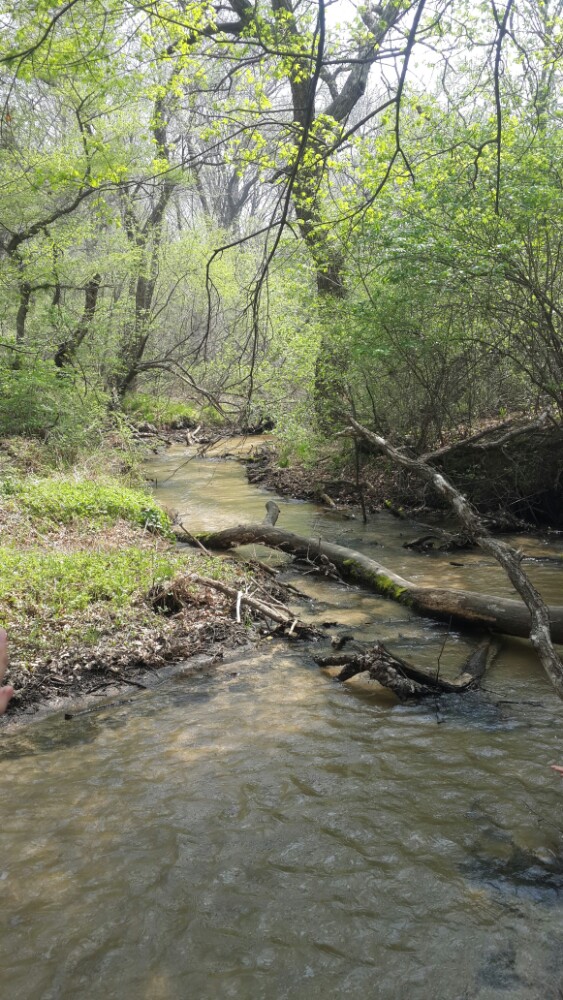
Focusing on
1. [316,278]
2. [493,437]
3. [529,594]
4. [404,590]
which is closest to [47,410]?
[316,278]

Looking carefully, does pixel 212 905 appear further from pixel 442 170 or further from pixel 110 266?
pixel 110 266

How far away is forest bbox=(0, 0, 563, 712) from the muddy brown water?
1025 millimetres

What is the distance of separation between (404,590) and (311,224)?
188 inches

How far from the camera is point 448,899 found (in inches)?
138

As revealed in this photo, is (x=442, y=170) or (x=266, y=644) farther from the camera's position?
(x=442, y=170)

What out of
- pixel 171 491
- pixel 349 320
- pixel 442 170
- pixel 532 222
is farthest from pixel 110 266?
pixel 532 222

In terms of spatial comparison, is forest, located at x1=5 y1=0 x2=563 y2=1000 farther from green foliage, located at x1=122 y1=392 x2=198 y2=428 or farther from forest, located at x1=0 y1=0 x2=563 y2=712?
green foliage, located at x1=122 y1=392 x2=198 y2=428

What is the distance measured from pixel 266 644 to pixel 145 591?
1.46m

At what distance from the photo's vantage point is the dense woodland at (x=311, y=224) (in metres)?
6.79

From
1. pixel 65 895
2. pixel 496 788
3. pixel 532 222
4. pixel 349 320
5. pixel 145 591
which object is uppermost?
pixel 532 222

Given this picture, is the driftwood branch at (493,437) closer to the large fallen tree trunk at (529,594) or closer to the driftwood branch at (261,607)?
the large fallen tree trunk at (529,594)

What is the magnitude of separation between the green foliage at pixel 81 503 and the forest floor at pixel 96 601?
0.03 m

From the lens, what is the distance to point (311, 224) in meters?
8.45

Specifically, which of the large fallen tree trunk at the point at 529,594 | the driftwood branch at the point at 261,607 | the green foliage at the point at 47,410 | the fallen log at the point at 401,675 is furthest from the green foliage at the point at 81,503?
the fallen log at the point at 401,675
